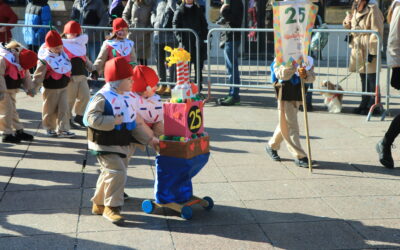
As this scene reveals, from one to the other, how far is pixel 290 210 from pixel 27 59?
433 cm

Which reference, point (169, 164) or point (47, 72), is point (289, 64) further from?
point (47, 72)

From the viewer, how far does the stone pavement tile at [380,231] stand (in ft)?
17.9

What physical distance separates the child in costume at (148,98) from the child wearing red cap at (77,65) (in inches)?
140

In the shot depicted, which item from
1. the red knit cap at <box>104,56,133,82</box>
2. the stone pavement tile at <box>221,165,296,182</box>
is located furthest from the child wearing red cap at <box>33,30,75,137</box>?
the red knit cap at <box>104,56,133,82</box>

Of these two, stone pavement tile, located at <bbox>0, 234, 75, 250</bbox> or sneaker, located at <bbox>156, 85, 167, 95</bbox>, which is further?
sneaker, located at <bbox>156, 85, 167, 95</bbox>

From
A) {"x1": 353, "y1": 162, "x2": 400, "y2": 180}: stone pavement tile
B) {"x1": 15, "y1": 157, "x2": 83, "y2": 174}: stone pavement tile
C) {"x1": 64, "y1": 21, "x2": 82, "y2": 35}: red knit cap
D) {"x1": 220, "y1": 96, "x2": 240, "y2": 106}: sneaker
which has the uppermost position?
{"x1": 64, "y1": 21, "x2": 82, "y2": 35}: red knit cap

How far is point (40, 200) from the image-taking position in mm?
6625

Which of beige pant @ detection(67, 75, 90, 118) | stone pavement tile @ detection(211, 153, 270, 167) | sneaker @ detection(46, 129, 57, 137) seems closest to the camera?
stone pavement tile @ detection(211, 153, 270, 167)

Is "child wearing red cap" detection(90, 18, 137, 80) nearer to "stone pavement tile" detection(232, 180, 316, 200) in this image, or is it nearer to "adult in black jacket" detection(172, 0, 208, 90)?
"adult in black jacket" detection(172, 0, 208, 90)

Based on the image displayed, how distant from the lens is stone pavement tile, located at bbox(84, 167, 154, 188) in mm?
7176

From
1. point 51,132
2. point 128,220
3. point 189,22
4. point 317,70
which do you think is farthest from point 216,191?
point 317,70

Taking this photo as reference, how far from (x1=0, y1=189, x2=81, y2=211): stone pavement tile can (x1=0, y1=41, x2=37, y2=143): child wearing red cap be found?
2.39m

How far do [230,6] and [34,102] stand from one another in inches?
159

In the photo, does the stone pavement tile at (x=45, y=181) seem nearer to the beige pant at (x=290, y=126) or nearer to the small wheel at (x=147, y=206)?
the small wheel at (x=147, y=206)
